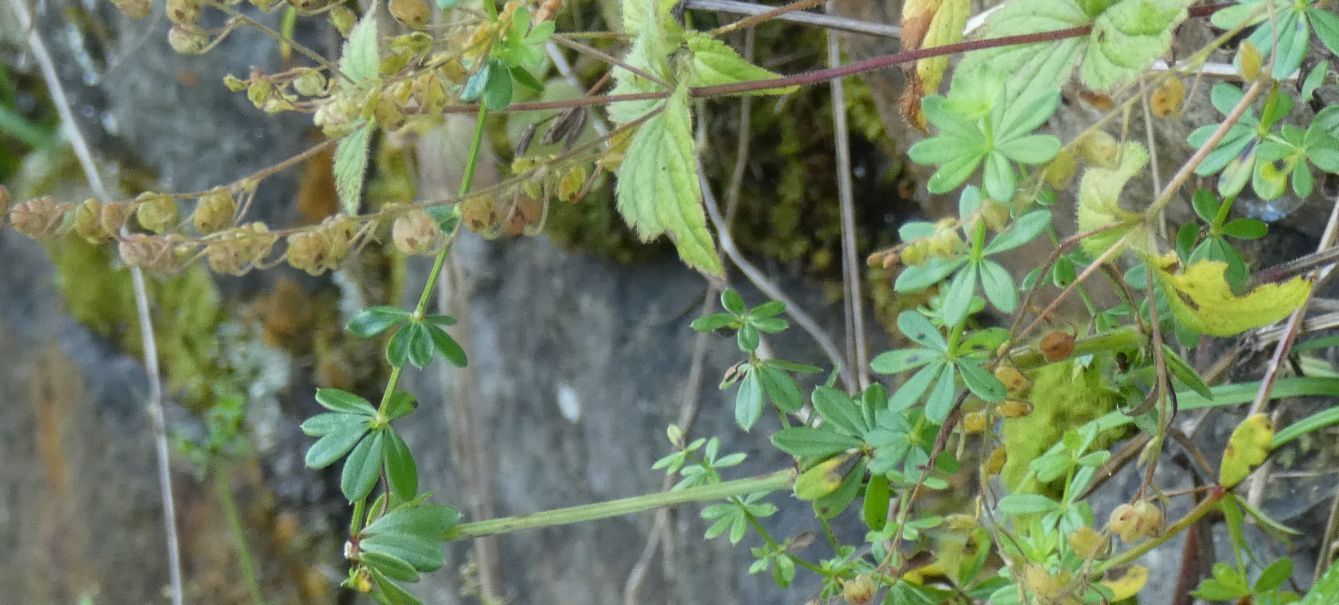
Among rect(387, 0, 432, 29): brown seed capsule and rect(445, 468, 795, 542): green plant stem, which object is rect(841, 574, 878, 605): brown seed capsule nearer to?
rect(445, 468, 795, 542): green plant stem

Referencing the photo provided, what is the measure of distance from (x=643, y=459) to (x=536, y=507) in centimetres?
20

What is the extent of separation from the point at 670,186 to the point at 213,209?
0.28m

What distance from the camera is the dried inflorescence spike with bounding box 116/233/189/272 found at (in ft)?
2.08

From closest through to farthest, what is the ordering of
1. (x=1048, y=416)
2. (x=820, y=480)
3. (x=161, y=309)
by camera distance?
(x=820, y=480) → (x=1048, y=416) → (x=161, y=309)

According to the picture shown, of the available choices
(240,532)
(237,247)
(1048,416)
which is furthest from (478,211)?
(240,532)

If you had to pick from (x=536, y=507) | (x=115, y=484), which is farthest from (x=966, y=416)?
(x=115, y=484)

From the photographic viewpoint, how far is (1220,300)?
541mm

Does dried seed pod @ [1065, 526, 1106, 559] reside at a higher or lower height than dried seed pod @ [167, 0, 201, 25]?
lower

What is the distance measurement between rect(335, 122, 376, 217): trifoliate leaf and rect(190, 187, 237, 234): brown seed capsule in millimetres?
68

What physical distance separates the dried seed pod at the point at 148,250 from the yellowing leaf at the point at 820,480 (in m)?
0.40

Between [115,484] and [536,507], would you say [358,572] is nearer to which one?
[536,507]

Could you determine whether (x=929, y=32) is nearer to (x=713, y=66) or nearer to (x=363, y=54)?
(x=713, y=66)

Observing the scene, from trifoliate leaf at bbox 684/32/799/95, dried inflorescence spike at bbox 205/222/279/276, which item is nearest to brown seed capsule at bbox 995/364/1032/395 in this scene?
trifoliate leaf at bbox 684/32/799/95

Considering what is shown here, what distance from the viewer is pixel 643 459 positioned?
1.33 metres
